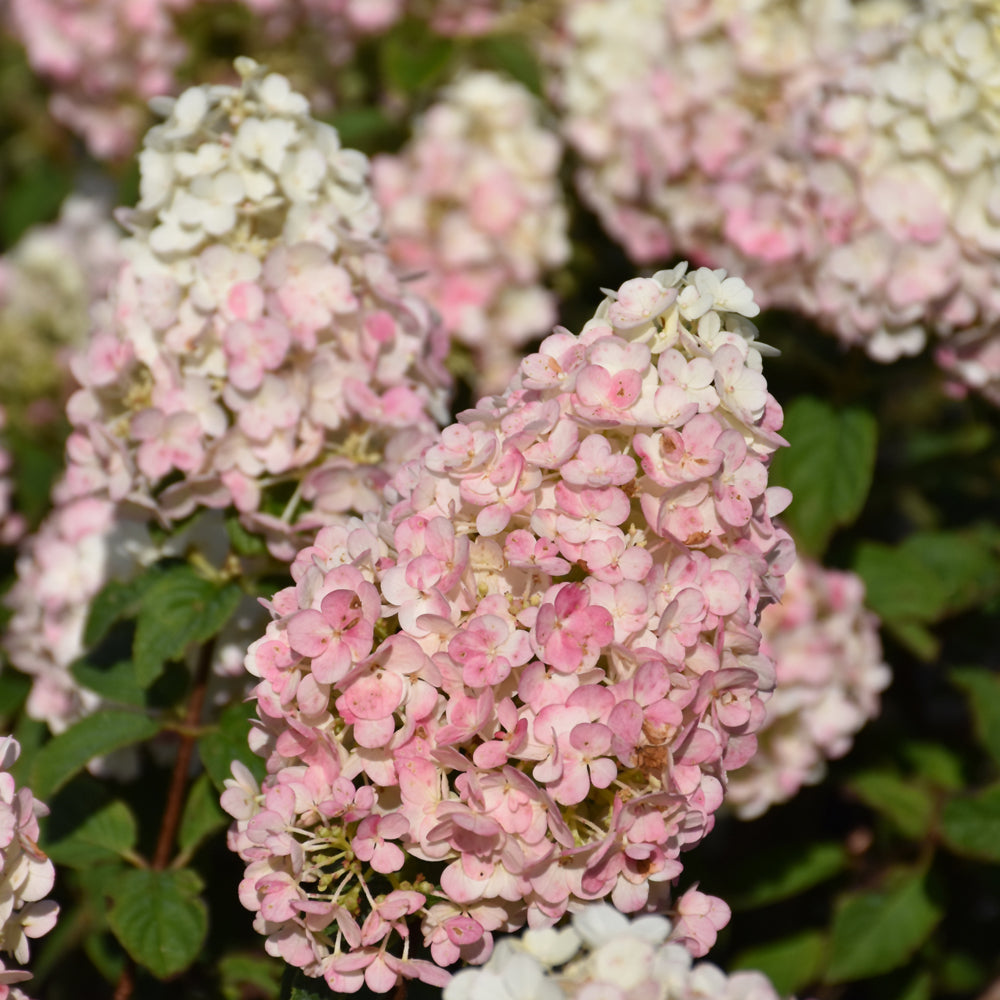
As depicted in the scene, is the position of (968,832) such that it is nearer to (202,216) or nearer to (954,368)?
(954,368)

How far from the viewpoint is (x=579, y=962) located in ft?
3.54

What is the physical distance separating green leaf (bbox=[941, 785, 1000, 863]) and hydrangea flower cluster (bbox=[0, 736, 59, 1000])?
1474 mm

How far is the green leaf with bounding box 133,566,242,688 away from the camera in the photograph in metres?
1.62

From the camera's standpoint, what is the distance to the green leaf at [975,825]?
2096 mm

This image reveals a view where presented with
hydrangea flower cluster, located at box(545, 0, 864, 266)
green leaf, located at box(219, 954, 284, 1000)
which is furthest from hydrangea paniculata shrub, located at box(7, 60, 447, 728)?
hydrangea flower cluster, located at box(545, 0, 864, 266)

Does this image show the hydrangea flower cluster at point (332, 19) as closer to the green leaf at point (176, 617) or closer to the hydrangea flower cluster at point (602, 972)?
the green leaf at point (176, 617)

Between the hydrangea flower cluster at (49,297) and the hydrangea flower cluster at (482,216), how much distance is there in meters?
0.82

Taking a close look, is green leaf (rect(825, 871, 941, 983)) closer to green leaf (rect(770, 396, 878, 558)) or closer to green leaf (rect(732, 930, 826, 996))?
green leaf (rect(732, 930, 826, 996))

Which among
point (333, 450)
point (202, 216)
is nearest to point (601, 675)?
point (333, 450)

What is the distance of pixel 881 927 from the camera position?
230cm

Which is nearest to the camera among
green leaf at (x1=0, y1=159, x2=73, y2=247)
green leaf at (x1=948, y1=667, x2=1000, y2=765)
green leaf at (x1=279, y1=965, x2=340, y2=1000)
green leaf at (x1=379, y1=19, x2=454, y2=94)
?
green leaf at (x1=279, y1=965, x2=340, y2=1000)

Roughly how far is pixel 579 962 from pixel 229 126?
1269 millimetres

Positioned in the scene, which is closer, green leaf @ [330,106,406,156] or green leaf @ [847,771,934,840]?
green leaf @ [847,771,934,840]

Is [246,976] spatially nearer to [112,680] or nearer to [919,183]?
[112,680]
